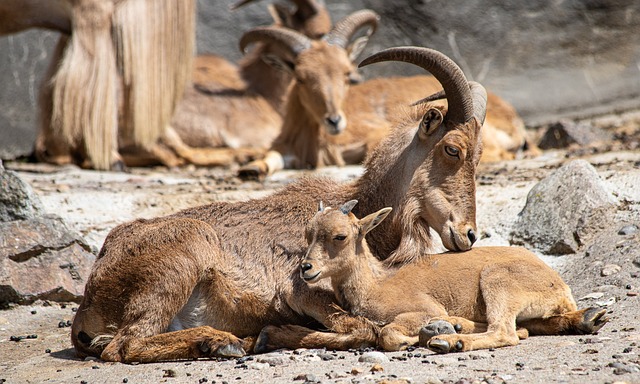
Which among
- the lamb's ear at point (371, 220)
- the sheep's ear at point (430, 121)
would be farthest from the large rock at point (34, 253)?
the sheep's ear at point (430, 121)

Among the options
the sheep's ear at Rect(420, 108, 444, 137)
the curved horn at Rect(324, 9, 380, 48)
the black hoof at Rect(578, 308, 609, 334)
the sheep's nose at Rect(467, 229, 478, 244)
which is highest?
the curved horn at Rect(324, 9, 380, 48)

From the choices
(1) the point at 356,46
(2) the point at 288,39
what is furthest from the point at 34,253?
(1) the point at 356,46

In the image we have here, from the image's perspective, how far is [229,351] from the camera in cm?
532

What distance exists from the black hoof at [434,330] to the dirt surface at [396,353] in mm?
103

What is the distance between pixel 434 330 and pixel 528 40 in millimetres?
10383

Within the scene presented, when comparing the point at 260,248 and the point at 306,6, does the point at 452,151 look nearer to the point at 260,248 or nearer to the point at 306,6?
the point at 260,248

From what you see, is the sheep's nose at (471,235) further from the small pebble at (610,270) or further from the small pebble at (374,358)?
the small pebble at (374,358)

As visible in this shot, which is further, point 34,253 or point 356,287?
point 34,253

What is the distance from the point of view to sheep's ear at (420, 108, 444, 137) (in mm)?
6020

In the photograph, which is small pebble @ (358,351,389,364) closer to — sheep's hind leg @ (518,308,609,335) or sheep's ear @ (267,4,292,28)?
sheep's hind leg @ (518,308,609,335)

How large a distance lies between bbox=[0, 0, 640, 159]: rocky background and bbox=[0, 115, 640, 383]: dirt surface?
430 centimetres

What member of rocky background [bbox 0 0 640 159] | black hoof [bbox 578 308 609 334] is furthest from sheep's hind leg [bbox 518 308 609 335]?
rocky background [bbox 0 0 640 159]

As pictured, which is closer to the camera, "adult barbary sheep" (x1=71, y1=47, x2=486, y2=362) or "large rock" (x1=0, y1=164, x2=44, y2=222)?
"adult barbary sheep" (x1=71, y1=47, x2=486, y2=362)

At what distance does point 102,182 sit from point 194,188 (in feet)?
3.43
